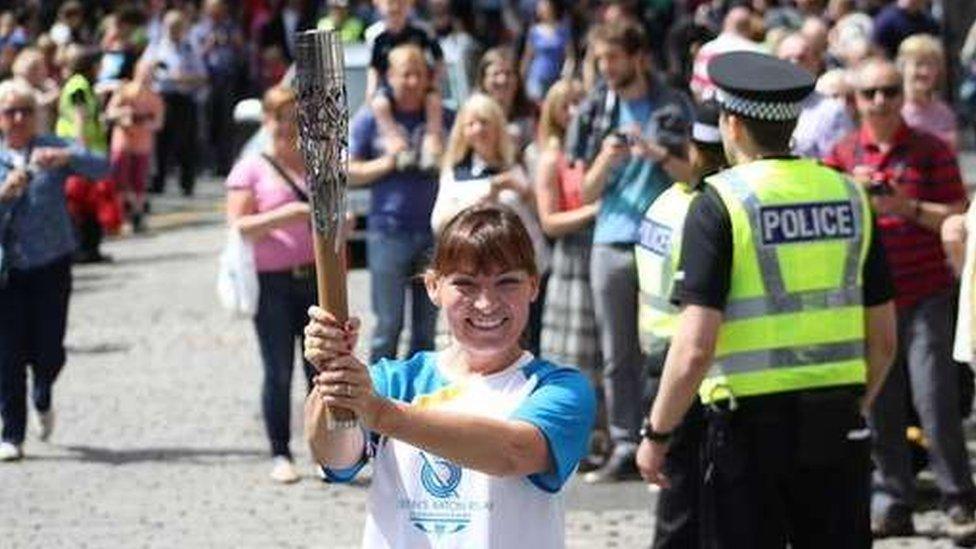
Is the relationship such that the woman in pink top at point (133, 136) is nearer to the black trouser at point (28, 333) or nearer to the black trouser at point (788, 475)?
the black trouser at point (28, 333)

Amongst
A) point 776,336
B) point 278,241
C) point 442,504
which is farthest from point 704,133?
point 278,241

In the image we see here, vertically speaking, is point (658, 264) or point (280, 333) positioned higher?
point (658, 264)

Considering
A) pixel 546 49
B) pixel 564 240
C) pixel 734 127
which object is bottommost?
pixel 546 49

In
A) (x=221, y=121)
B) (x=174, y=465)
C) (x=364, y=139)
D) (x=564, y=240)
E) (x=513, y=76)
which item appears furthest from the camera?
(x=221, y=121)

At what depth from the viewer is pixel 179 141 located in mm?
27984

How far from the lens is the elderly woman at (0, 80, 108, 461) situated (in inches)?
480

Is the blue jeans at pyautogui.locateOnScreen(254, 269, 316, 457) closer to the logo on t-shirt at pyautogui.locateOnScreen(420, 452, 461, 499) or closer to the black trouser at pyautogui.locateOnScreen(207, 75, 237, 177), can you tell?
the logo on t-shirt at pyautogui.locateOnScreen(420, 452, 461, 499)

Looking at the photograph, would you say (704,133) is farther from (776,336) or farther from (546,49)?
(546,49)

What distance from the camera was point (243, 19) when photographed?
3272cm

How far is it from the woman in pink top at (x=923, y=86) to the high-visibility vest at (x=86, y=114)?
931cm

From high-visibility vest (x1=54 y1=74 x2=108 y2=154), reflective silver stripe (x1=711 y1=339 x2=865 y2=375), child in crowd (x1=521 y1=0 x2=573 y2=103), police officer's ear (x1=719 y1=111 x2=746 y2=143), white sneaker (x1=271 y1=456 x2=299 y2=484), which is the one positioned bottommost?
child in crowd (x1=521 y1=0 x2=573 y2=103)

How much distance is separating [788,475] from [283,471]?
525 centimetres

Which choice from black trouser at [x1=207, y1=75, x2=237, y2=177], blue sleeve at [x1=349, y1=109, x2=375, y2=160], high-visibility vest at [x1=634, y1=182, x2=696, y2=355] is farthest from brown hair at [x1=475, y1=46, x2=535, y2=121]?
black trouser at [x1=207, y1=75, x2=237, y2=177]

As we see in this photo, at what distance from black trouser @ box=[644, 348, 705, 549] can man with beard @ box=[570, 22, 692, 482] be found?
279 centimetres
